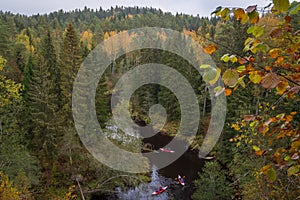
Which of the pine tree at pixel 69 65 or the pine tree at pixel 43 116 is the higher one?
the pine tree at pixel 69 65

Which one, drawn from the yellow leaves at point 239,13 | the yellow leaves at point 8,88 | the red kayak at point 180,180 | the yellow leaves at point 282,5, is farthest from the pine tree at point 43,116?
the yellow leaves at point 282,5

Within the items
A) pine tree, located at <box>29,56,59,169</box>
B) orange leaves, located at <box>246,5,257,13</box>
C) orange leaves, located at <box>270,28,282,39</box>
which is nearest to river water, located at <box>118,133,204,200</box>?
pine tree, located at <box>29,56,59,169</box>

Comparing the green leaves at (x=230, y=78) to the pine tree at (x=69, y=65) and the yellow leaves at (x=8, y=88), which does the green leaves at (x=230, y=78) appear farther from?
the pine tree at (x=69, y=65)

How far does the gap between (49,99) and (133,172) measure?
→ 714cm

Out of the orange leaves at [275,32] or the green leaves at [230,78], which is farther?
the orange leaves at [275,32]

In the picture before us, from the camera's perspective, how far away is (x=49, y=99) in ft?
56.5

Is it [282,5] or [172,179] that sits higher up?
[282,5]

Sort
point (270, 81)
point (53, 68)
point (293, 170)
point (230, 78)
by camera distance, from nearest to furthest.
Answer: point (270, 81)
point (230, 78)
point (293, 170)
point (53, 68)

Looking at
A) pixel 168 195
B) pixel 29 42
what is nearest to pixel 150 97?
pixel 168 195

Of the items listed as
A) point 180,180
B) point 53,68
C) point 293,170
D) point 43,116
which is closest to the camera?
point 293,170

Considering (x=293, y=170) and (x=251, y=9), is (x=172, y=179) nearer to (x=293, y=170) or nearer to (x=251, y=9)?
(x=293, y=170)

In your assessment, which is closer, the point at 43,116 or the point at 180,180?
the point at 43,116

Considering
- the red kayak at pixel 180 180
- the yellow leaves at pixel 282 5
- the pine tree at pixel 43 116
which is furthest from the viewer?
the red kayak at pixel 180 180

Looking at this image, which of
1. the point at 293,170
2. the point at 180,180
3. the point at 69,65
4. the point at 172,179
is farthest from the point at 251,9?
the point at 69,65
